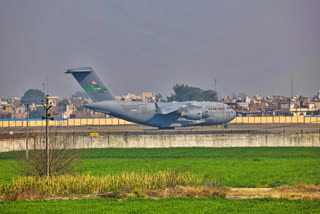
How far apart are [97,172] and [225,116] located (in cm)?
3975

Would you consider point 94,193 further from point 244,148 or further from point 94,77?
point 94,77

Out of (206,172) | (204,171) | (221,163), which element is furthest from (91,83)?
(206,172)

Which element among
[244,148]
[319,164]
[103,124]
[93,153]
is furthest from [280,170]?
[103,124]

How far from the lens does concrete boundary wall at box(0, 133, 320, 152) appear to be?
186 feet

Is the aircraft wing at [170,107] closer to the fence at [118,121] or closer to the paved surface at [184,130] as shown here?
the paved surface at [184,130]

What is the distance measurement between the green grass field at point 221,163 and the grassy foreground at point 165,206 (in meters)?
5.98

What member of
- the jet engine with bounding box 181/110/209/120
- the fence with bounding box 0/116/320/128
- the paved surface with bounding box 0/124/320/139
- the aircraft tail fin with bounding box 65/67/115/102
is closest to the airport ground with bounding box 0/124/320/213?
the paved surface with bounding box 0/124/320/139

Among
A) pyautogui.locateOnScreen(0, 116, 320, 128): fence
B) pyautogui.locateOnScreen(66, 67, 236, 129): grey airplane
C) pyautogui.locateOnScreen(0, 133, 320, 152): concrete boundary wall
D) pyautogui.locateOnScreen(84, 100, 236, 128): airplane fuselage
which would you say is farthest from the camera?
pyautogui.locateOnScreen(0, 116, 320, 128): fence

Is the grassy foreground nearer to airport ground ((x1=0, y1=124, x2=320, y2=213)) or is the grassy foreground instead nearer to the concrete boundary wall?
airport ground ((x1=0, y1=124, x2=320, y2=213))

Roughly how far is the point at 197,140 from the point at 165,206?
108 feet

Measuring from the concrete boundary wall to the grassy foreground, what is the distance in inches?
1209

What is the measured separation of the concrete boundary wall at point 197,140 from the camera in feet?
186

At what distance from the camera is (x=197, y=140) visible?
57.5m

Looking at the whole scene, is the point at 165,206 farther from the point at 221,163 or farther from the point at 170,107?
the point at 170,107
